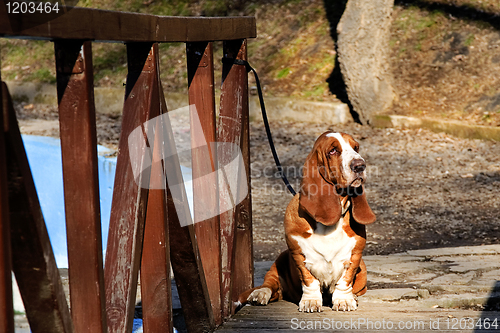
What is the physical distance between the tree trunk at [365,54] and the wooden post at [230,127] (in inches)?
260

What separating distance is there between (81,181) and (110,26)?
1.81ft

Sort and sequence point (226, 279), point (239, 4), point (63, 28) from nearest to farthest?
point (63, 28)
point (226, 279)
point (239, 4)

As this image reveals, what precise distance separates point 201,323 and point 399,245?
2.98 metres

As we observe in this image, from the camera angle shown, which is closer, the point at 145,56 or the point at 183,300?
the point at 145,56

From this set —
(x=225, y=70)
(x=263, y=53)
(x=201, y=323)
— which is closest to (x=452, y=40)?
(x=263, y=53)

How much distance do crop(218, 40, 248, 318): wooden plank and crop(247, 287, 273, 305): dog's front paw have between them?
182mm

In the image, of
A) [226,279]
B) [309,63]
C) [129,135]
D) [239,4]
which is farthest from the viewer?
[239,4]

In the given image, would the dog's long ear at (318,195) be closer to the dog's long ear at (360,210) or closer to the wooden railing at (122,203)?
the dog's long ear at (360,210)

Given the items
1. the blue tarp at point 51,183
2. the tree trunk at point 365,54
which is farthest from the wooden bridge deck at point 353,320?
the tree trunk at point 365,54

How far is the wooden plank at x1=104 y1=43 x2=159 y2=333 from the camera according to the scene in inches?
87.8

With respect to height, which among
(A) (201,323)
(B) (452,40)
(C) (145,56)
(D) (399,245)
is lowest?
(D) (399,245)

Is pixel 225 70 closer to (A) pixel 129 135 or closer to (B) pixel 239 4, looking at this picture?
(A) pixel 129 135

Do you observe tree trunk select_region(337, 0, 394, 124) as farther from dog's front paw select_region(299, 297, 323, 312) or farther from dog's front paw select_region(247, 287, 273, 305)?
dog's front paw select_region(299, 297, 323, 312)

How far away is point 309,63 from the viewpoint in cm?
1124
